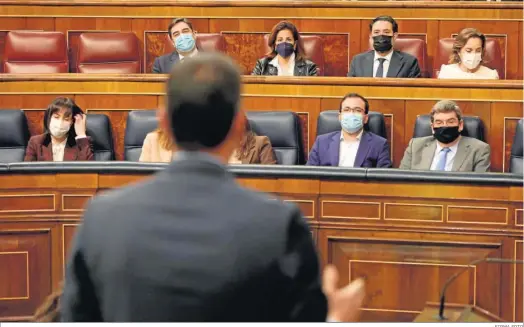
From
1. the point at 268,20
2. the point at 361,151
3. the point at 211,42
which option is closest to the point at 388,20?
the point at 268,20

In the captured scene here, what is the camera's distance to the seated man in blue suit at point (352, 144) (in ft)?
10.8

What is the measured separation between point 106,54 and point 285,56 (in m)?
0.81

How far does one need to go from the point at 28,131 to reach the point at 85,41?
79cm

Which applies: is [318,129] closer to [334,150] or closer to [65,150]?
[334,150]

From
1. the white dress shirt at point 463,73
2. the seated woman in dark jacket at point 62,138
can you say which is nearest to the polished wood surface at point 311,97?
the seated woman in dark jacket at point 62,138

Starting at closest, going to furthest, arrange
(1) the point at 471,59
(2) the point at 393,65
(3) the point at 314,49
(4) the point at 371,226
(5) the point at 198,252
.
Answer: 1. (5) the point at 198,252
2. (4) the point at 371,226
3. (1) the point at 471,59
4. (2) the point at 393,65
5. (3) the point at 314,49

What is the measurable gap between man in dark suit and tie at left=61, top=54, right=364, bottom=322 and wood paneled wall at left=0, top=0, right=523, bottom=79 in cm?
327

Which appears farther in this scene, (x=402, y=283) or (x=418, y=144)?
(x=418, y=144)

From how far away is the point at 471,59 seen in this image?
3740mm

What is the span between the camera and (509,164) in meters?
3.30

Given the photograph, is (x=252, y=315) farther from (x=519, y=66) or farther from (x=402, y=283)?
(x=519, y=66)

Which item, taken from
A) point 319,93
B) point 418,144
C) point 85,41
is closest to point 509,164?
point 418,144

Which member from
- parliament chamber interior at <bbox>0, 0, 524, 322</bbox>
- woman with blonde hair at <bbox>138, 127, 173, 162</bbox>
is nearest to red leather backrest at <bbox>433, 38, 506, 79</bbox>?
parliament chamber interior at <bbox>0, 0, 524, 322</bbox>

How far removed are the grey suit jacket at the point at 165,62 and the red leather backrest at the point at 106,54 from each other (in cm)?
22
